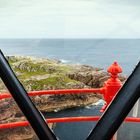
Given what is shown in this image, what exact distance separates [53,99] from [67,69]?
7.32 m

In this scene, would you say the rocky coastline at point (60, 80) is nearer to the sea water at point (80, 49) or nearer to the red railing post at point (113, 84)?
the sea water at point (80, 49)

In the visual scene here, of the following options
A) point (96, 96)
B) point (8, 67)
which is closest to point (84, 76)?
point (96, 96)

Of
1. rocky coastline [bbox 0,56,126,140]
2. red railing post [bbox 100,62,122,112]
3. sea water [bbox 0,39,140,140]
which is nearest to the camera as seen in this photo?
sea water [bbox 0,39,140,140]

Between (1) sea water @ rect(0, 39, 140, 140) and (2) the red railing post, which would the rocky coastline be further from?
(2) the red railing post

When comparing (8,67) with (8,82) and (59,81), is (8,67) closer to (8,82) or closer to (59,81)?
(8,82)

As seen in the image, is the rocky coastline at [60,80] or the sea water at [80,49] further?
the rocky coastline at [60,80]

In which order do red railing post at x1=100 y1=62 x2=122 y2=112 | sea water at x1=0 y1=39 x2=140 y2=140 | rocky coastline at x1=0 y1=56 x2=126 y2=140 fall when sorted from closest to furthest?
sea water at x1=0 y1=39 x2=140 y2=140 < red railing post at x1=100 y1=62 x2=122 y2=112 < rocky coastline at x1=0 y1=56 x2=126 y2=140

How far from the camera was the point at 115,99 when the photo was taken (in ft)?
1.54

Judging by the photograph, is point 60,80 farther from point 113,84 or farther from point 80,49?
point 113,84

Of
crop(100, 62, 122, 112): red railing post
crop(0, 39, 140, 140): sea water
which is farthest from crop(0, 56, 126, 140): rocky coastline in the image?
crop(100, 62, 122, 112): red railing post

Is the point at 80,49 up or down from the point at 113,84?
down

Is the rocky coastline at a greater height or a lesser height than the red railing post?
lesser

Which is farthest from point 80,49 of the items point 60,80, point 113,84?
point 60,80

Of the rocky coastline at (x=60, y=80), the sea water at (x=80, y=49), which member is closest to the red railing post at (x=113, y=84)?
the sea water at (x=80, y=49)
